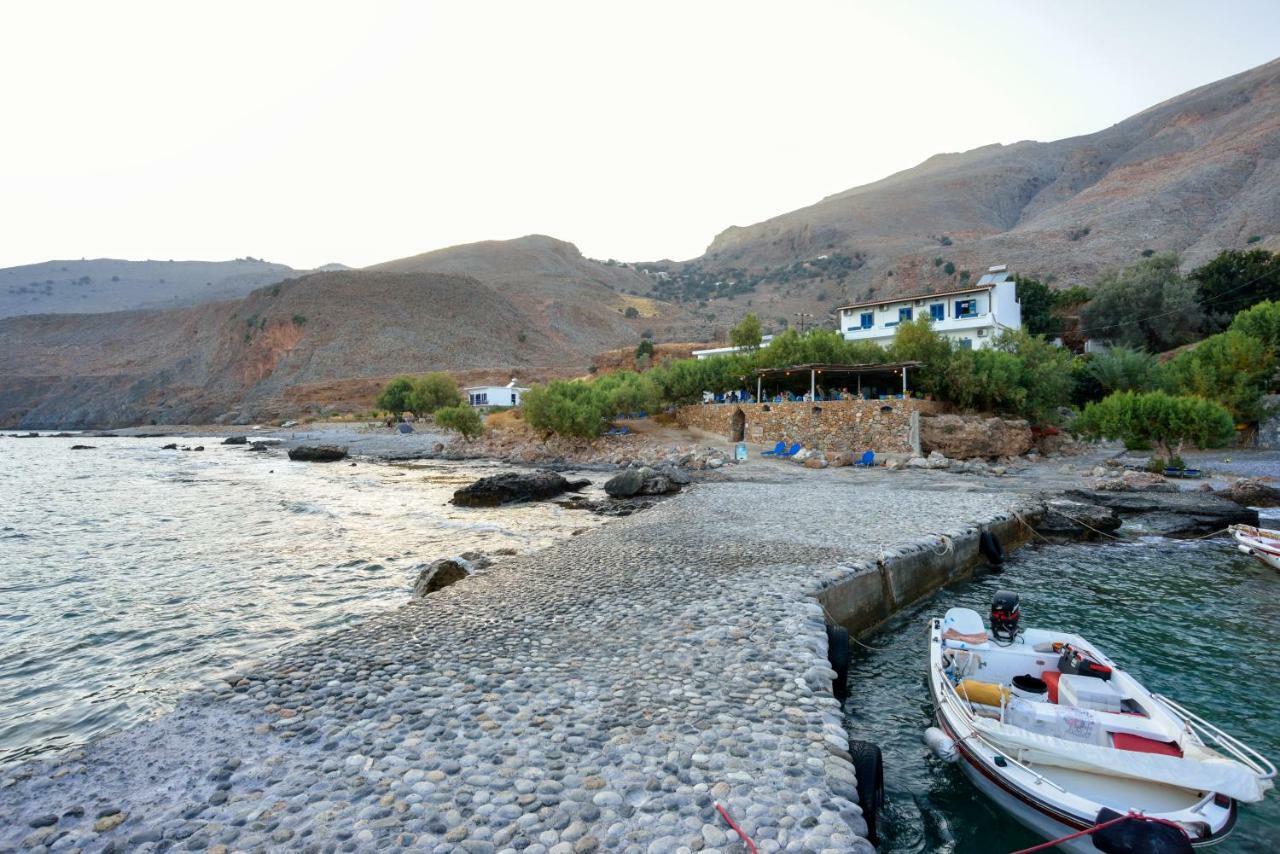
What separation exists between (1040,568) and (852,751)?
11836 mm

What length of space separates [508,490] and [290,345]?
92672mm

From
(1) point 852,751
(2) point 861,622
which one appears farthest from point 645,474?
(1) point 852,751

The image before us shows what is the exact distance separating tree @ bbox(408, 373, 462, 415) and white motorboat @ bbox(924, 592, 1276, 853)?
218 ft

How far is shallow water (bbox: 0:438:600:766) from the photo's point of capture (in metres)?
8.69

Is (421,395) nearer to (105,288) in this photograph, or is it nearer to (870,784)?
(870,784)

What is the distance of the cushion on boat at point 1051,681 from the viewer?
295 inches

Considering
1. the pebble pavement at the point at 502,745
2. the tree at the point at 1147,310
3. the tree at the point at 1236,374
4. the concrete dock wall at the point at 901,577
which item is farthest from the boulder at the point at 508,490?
the tree at the point at 1147,310

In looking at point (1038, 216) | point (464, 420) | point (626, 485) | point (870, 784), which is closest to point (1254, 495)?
point (626, 485)

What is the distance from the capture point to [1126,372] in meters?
38.8

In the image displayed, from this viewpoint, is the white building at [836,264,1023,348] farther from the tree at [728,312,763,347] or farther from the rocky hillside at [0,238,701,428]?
the rocky hillside at [0,238,701,428]

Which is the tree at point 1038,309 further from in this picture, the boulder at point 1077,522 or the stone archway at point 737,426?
the boulder at point 1077,522

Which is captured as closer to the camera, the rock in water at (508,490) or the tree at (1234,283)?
the rock in water at (508,490)

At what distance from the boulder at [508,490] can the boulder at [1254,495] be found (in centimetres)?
2375

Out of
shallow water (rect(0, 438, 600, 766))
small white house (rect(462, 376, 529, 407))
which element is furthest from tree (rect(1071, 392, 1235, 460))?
small white house (rect(462, 376, 529, 407))
